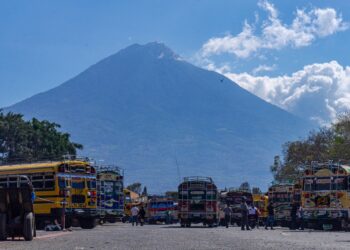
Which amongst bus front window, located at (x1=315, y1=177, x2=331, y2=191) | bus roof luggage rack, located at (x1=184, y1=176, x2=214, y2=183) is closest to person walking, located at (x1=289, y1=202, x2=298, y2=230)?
bus front window, located at (x1=315, y1=177, x2=331, y2=191)

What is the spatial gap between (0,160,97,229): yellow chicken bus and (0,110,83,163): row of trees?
37.2 meters

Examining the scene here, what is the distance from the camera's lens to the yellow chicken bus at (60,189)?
35844 millimetres

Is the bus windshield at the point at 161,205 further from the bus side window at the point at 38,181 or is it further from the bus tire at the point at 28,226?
the bus tire at the point at 28,226

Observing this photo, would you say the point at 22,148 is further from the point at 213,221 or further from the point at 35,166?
the point at 35,166

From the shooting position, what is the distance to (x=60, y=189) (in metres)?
35.9

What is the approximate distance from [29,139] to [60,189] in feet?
143

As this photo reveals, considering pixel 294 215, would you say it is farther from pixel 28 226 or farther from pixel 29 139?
A: pixel 29 139

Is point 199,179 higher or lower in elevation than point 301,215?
higher

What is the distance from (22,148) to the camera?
251ft

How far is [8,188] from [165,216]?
3851 centimetres

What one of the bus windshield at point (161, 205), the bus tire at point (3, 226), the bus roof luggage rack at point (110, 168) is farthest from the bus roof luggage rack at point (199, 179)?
the bus tire at point (3, 226)

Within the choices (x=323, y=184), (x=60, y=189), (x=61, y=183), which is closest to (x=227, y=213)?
(x=323, y=184)

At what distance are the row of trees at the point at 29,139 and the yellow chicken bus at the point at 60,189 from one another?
37.2 metres

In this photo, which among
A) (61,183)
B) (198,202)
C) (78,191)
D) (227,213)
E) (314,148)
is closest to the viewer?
(61,183)
